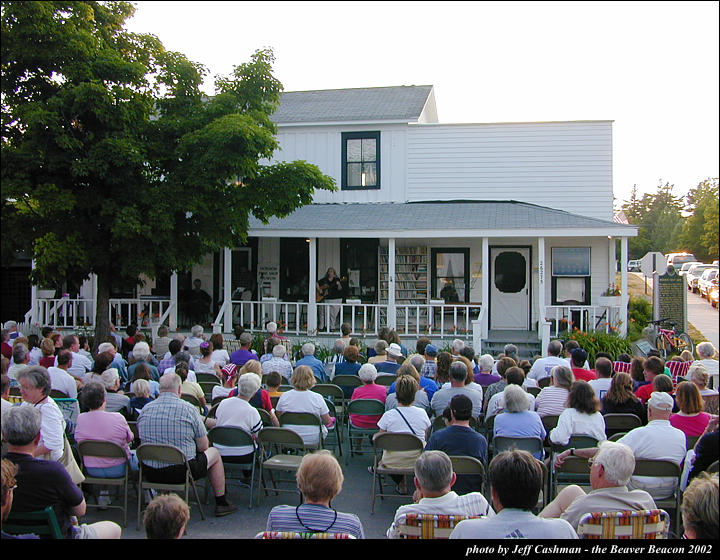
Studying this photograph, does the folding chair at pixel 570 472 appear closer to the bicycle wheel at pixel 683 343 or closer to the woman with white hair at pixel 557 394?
the woman with white hair at pixel 557 394

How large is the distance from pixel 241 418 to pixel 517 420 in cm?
277

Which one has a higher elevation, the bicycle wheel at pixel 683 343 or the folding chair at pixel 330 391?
the bicycle wheel at pixel 683 343

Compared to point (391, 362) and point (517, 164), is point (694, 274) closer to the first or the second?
point (517, 164)

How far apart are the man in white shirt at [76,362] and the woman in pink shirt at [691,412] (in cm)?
698

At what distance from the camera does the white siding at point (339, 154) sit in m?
18.6

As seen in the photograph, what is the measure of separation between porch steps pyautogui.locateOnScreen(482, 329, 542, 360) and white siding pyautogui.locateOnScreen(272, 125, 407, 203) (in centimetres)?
527

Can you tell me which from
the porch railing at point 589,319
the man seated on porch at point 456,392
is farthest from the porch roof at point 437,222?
the man seated on porch at point 456,392

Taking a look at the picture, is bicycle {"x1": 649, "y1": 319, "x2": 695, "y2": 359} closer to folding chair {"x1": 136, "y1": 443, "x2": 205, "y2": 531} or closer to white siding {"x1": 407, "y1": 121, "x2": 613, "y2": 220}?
white siding {"x1": 407, "y1": 121, "x2": 613, "y2": 220}

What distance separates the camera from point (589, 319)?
1528cm

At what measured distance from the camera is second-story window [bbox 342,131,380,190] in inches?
741

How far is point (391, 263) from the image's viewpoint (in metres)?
15.8

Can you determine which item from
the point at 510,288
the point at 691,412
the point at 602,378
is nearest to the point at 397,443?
the point at 691,412

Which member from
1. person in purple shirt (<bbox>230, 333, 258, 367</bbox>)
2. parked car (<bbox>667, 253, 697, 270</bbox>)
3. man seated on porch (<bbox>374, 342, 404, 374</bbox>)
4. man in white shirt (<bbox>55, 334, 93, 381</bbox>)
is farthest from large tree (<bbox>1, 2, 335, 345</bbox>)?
parked car (<bbox>667, 253, 697, 270</bbox>)

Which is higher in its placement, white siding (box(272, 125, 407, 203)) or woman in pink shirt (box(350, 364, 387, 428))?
white siding (box(272, 125, 407, 203))
